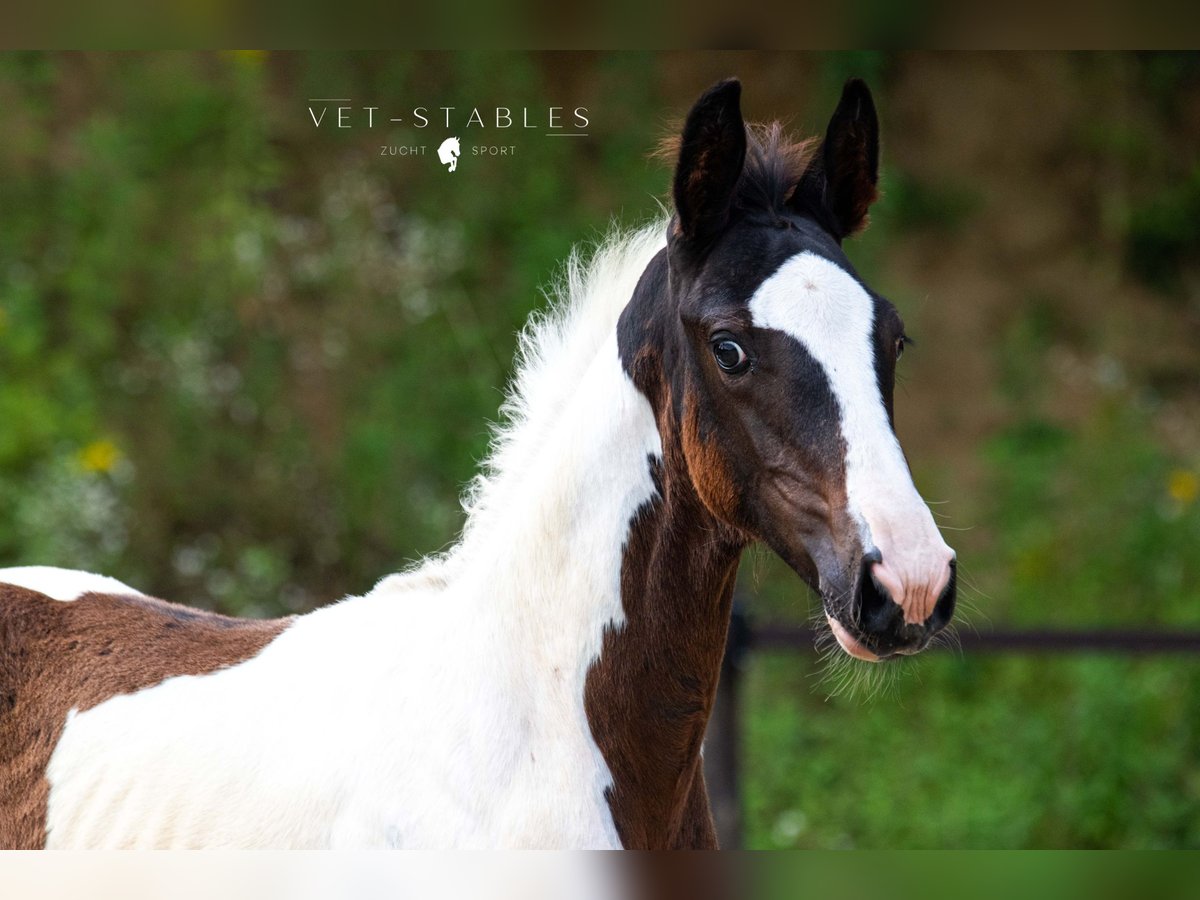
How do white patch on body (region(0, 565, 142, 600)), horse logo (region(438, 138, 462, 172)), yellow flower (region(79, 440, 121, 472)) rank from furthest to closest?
yellow flower (region(79, 440, 121, 472))
horse logo (region(438, 138, 462, 172))
white patch on body (region(0, 565, 142, 600))

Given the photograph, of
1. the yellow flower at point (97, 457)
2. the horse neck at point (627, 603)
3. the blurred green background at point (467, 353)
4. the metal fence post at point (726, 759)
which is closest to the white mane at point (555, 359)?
the horse neck at point (627, 603)

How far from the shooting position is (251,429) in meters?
5.79

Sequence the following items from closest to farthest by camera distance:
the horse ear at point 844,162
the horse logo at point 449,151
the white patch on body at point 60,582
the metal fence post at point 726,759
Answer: the horse ear at point 844,162
the white patch on body at point 60,582
the horse logo at point 449,151
the metal fence post at point 726,759

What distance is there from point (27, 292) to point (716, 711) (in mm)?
3578

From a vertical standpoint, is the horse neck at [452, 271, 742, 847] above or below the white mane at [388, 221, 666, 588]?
below

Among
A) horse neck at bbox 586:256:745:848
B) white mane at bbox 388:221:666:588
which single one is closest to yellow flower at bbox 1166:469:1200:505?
white mane at bbox 388:221:666:588

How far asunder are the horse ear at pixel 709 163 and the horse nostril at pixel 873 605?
1.99 ft

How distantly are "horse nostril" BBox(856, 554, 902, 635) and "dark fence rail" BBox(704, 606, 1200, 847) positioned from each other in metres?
1.88

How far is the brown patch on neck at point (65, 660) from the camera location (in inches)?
92.1

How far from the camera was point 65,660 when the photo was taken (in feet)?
7.99

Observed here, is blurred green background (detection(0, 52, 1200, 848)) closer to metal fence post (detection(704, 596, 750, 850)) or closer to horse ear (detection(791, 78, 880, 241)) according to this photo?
metal fence post (detection(704, 596, 750, 850))

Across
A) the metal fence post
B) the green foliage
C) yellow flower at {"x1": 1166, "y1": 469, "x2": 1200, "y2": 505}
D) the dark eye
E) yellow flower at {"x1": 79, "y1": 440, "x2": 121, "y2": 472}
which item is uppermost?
the green foliage

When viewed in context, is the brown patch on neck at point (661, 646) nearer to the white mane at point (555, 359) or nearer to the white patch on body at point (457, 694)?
the white patch on body at point (457, 694)

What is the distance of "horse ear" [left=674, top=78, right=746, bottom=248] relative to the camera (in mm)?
Answer: 1953
